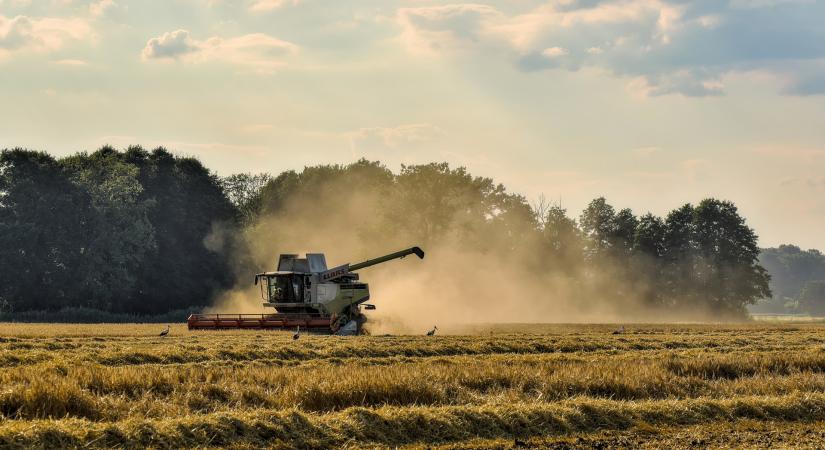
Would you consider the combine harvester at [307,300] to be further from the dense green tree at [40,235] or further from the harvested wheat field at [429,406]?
the dense green tree at [40,235]

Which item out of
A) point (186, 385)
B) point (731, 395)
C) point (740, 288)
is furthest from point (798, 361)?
point (740, 288)

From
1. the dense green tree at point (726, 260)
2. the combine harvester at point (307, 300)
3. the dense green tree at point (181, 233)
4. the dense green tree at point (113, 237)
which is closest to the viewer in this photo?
the combine harvester at point (307, 300)

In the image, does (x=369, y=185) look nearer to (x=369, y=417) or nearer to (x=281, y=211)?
(x=281, y=211)

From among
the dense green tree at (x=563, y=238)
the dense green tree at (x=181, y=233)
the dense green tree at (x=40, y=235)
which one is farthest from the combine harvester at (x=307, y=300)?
the dense green tree at (x=563, y=238)

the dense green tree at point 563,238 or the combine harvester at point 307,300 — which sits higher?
the dense green tree at point 563,238

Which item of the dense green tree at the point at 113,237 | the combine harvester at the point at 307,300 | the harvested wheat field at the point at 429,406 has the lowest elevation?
the harvested wheat field at the point at 429,406

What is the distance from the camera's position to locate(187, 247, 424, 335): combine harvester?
1665 inches

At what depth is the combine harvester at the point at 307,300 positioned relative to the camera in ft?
139

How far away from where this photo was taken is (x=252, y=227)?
314 feet

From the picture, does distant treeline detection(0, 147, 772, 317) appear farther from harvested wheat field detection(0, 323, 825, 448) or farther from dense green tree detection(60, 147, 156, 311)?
harvested wheat field detection(0, 323, 825, 448)

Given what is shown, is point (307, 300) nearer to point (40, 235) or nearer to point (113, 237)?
point (113, 237)

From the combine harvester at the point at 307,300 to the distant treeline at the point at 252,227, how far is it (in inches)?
1251

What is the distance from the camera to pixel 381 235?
87.4 m

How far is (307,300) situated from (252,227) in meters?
52.9
